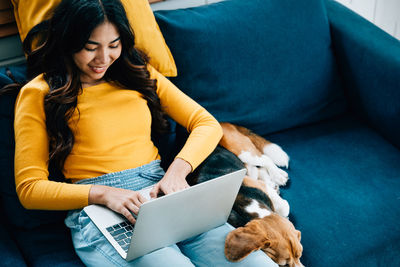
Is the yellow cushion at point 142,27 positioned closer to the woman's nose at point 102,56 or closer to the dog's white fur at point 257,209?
the woman's nose at point 102,56

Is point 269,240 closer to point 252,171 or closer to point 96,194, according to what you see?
point 252,171

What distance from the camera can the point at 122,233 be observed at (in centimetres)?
136

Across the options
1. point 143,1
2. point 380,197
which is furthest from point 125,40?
point 380,197

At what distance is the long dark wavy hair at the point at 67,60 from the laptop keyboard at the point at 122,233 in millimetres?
346

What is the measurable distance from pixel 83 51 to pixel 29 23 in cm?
34

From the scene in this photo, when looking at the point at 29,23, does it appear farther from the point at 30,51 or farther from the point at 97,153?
the point at 97,153

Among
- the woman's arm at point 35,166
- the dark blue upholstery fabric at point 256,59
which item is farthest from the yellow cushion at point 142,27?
the woman's arm at point 35,166

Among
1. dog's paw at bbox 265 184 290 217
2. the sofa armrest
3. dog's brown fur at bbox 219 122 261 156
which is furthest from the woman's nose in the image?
the sofa armrest

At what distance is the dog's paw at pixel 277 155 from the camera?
1.98 m

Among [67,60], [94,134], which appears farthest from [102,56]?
[94,134]

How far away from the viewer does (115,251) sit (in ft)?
4.54

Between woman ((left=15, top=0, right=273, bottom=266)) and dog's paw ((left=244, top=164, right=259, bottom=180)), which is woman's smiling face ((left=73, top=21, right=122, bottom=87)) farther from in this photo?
→ dog's paw ((left=244, top=164, right=259, bottom=180))

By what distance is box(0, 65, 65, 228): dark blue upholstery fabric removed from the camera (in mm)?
1600

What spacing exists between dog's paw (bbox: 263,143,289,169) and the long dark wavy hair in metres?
0.61
